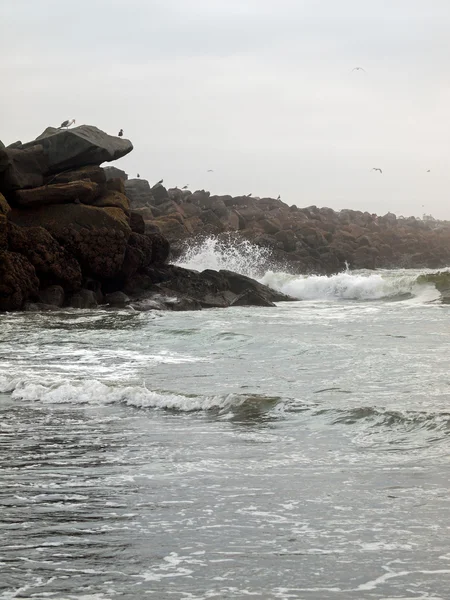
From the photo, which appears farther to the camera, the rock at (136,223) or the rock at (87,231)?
the rock at (136,223)

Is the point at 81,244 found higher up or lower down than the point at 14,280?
higher up

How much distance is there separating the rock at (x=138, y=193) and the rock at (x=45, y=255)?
92.1 feet

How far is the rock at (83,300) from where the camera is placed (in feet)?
74.2

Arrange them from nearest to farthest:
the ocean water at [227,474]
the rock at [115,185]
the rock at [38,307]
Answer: the ocean water at [227,474]
the rock at [38,307]
the rock at [115,185]

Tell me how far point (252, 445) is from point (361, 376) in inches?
158

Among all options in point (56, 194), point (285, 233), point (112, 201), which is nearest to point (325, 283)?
point (112, 201)

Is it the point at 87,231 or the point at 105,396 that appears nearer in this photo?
the point at 105,396

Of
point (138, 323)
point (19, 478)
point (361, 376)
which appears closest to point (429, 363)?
point (361, 376)

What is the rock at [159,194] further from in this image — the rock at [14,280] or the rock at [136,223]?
the rock at [14,280]

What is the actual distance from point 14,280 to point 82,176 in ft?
19.4

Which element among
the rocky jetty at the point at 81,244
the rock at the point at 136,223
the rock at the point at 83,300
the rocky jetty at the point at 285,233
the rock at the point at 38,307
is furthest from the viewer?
the rocky jetty at the point at 285,233

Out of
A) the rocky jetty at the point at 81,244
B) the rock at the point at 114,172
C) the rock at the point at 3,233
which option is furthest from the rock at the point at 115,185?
the rock at the point at 114,172

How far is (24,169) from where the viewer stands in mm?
24578

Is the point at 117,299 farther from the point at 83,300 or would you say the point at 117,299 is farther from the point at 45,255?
the point at 45,255
